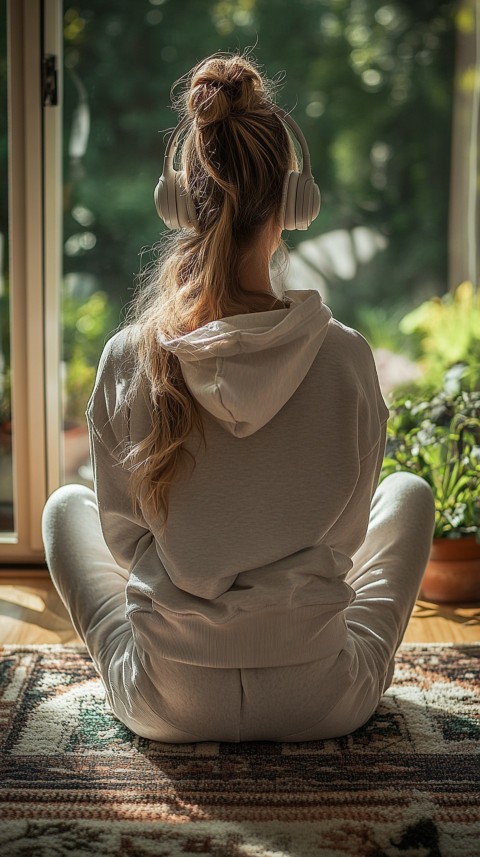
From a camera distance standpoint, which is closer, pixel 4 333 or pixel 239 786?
pixel 239 786

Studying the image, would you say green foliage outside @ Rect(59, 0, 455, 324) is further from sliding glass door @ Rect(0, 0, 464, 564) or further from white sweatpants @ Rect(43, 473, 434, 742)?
white sweatpants @ Rect(43, 473, 434, 742)

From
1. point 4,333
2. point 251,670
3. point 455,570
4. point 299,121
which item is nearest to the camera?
point 251,670

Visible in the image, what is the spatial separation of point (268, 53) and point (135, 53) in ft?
1.25

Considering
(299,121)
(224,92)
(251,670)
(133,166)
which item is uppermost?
(224,92)

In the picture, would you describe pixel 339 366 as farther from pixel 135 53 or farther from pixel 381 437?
pixel 135 53

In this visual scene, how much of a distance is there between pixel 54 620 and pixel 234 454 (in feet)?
3.32

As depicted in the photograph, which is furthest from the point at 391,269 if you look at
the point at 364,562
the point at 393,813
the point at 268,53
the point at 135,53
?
the point at 393,813

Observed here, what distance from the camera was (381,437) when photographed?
1.62 m

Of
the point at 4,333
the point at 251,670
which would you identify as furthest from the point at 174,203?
the point at 4,333

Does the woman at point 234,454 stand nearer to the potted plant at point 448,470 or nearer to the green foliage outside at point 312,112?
the potted plant at point 448,470

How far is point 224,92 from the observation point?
1451 mm

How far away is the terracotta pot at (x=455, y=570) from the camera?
2.45 m

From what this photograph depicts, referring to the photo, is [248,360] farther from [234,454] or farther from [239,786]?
[239,786]

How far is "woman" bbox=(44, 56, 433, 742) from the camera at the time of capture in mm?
1457
